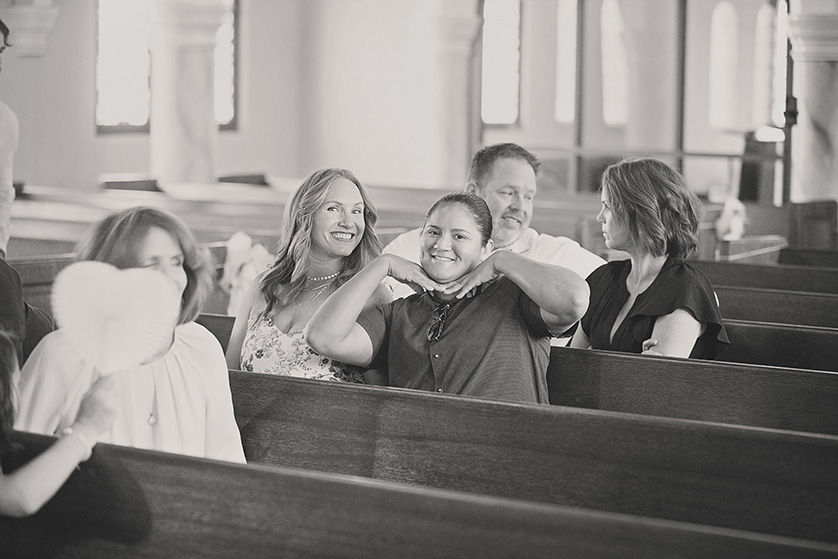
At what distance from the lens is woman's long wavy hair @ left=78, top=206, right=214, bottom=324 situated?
7.09 ft

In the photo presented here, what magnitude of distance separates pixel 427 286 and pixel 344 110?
12393mm

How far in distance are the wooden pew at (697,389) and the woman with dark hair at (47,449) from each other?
1533 millimetres

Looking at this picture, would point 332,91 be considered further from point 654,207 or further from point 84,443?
point 84,443

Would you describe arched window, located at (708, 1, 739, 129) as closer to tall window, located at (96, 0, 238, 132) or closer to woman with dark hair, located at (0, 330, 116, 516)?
tall window, located at (96, 0, 238, 132)

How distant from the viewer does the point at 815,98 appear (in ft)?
26.7

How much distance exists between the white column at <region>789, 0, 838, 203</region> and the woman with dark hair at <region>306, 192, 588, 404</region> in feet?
19.0

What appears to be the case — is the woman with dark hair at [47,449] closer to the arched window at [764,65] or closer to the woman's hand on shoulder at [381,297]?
the woman's hand on shoulder at [381,297]

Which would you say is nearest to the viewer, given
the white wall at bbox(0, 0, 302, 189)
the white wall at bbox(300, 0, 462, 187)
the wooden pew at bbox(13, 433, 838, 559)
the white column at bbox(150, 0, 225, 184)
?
the wooden pew at bbox(13, 433, 838, 559)

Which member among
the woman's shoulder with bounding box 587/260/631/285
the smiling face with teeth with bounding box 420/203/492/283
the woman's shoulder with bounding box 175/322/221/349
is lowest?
the woman's shoulder with bounding box 175/322/221/349

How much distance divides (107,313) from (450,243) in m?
1.21

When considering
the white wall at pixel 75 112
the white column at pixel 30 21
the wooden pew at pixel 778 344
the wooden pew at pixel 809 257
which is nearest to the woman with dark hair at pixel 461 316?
the wooden pew at pixel 778 344

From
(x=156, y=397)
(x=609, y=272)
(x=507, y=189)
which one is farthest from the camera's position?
(x=507, y=189)

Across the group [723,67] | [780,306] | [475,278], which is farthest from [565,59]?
[475,278]

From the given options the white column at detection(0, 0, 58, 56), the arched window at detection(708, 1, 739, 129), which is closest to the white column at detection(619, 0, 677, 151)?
the arched window at detection(708, 1, 739, 129)
